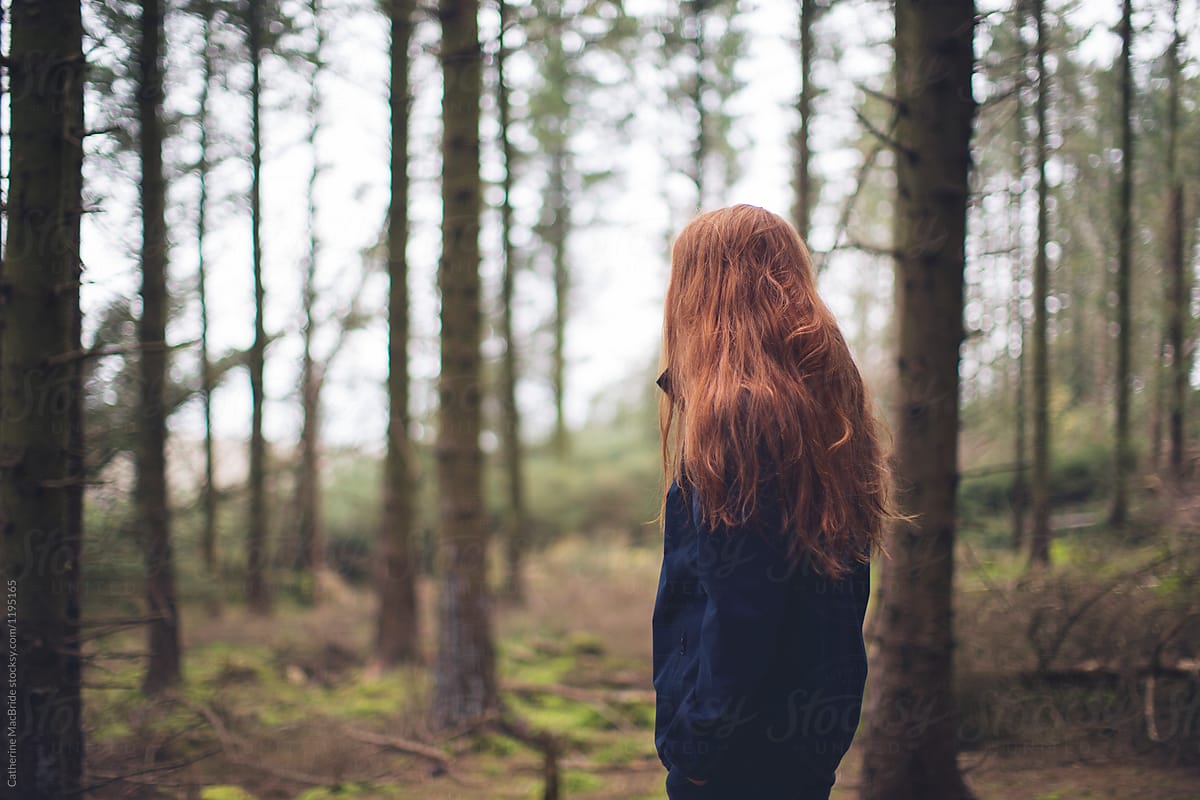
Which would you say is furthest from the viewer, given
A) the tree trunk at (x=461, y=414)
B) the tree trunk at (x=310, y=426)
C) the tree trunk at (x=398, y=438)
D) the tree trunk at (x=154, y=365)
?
the tree trunk at (x=310, y=426)

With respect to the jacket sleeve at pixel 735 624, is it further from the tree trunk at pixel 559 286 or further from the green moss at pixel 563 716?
the tree trunk at pixel 559 286

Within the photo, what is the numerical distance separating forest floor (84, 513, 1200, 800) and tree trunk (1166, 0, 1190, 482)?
5.49 feet

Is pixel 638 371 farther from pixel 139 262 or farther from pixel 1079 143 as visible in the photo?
pixel 139 262

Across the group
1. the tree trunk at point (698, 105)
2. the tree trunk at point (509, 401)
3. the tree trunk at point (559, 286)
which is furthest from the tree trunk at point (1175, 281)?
the tree trunk at point (559, 286)

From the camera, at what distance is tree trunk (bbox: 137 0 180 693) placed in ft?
22.0

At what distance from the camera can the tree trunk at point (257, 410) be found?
10141 mm

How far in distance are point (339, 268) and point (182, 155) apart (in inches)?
135

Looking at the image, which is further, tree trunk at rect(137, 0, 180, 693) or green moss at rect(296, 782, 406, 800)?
tree trunk at rect(137, 0, 180, 693)

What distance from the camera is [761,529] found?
1.86m

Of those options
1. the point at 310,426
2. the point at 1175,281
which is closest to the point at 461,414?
the point at 1175,281

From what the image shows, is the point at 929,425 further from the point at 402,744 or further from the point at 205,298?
the point at 205,298

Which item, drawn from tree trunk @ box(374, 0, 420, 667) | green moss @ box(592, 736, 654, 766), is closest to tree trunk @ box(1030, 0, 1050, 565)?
green moss @ box(592, 736, 654, 766)

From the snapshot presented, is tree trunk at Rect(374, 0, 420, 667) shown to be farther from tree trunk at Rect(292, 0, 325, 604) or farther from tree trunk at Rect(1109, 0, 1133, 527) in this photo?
tree trunk at Rect(1109, 0, 1133, 527)

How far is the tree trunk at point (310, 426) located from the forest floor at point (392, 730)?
249 cm
